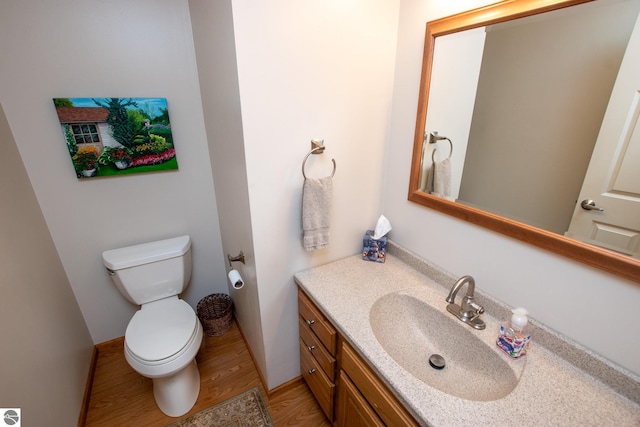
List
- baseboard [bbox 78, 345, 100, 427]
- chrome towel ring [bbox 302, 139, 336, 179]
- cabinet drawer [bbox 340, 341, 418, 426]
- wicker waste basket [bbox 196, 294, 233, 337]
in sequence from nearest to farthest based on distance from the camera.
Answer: cabinet drawer [bbox 340, 341, 418, 426] < chrome towel ring [bbox 302, 139, 336, 179] < baseboard [bbox 78, 345, 100, 427] < wicker waste basket [bbox 196, 294, 233, 337]

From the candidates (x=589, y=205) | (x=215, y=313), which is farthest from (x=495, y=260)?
(x=215, y=313)

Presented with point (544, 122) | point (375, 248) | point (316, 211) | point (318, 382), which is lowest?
point (318, 382)

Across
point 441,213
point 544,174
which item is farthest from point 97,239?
point 544,174

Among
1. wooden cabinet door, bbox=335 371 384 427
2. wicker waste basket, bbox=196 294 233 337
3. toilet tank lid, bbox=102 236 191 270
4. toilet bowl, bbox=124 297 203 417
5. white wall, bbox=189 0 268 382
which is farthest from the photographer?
wicker waste basket, bbox=196 294 233 337

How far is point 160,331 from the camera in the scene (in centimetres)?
150

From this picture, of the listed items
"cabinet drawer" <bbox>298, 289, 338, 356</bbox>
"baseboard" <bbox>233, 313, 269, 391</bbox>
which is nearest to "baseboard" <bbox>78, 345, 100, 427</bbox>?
"baseboard" <bbox>233, 313, 269, 391</bbox>

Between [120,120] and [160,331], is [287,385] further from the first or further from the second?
[120,120]

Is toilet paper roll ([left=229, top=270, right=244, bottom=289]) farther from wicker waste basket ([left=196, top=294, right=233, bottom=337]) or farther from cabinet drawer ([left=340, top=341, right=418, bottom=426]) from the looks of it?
wicker waste basket ([left=196, top=294, right=233, bottom=337])

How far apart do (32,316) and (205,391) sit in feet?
3.16

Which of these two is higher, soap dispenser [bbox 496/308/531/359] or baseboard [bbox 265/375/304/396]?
soap dispenser [bbox 496/308/531/359]

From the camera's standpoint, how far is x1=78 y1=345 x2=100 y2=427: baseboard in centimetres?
148

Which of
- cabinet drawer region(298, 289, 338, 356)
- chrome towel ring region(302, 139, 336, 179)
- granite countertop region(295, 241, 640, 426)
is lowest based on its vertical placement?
cabinet drawer region(298, 289, 338, 356)

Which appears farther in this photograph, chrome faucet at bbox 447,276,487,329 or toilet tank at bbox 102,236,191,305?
toilet tank at bbox 102,236,191,305

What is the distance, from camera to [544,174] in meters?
0.89
